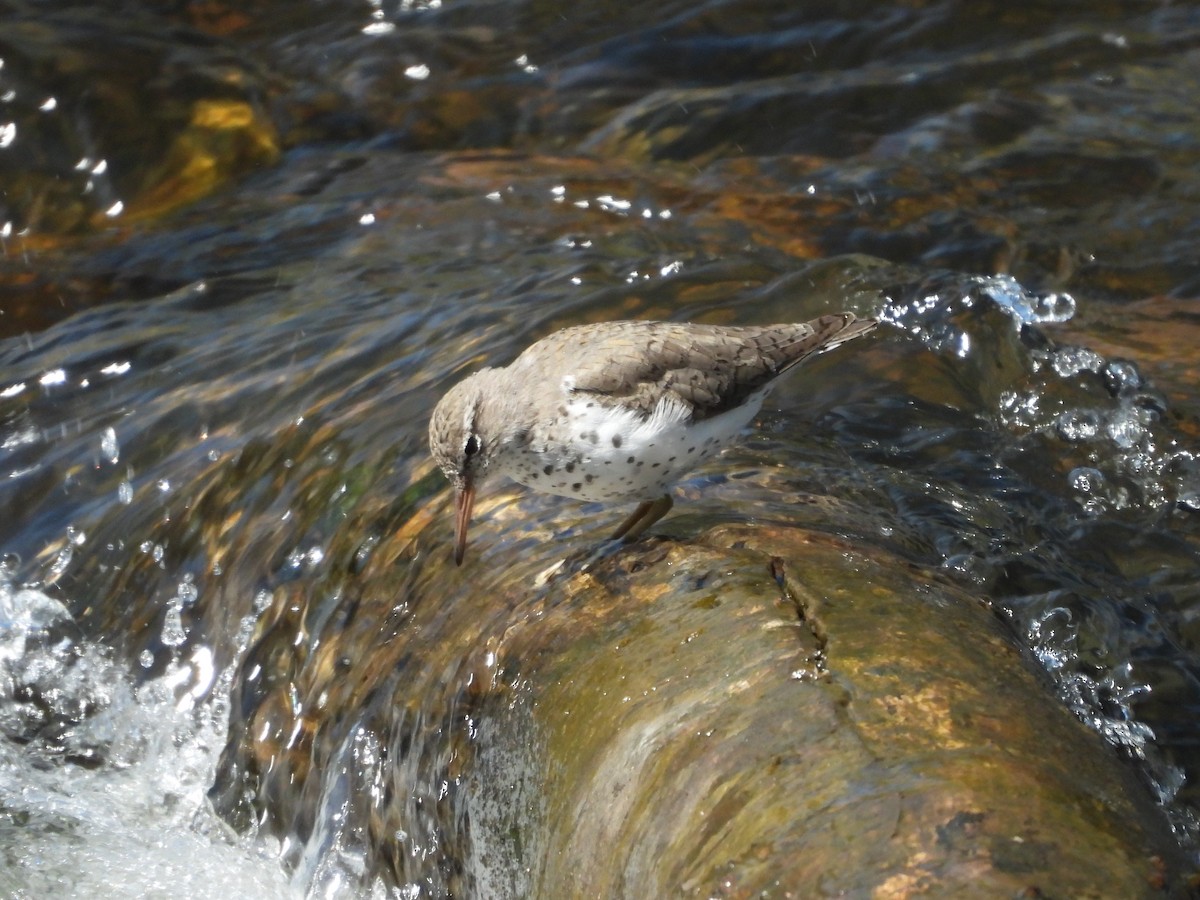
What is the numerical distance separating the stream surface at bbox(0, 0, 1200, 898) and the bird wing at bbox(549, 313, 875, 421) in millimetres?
375

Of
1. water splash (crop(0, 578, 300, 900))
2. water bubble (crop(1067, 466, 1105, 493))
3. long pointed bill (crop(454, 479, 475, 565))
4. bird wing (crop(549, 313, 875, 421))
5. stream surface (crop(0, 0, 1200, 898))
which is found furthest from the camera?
water bubble (crop(1067, 466, 1105, 493))

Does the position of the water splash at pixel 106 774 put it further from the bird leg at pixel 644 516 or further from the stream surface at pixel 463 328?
the bird leg at pixel 644 516

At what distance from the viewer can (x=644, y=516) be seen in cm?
472

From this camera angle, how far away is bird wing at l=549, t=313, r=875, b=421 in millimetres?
4695

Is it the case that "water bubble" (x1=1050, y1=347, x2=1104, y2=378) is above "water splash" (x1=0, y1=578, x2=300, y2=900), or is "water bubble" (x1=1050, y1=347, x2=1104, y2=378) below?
above

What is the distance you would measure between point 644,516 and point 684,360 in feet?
1.91

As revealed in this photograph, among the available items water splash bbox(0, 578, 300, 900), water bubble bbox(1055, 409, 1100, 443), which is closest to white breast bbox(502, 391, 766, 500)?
water splash bbox(0, 578, 300, 900)

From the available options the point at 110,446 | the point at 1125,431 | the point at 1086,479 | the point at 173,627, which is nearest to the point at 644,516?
the point at 1086,479

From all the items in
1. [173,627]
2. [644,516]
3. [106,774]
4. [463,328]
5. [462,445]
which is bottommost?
[106,774]

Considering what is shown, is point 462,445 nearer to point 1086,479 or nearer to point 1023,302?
point 1086,479

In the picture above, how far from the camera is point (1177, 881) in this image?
2.75 meters

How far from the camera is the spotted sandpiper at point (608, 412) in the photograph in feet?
14.9

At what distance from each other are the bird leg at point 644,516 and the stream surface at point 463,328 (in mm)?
95

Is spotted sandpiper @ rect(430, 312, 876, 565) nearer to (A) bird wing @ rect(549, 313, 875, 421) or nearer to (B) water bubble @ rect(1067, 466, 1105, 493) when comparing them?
(A) bird wing @ rect(549, 313, 875, 421)
